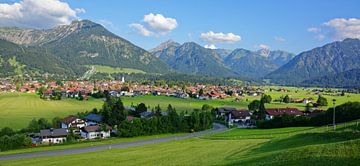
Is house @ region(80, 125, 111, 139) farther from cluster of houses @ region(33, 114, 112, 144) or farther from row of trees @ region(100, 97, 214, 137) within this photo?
row of trees @ region(100, 97, 214, 137)

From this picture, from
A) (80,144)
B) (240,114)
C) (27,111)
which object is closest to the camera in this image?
(80,144)

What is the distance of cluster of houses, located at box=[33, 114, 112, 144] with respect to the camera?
7094cm

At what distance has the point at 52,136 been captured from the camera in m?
71.5

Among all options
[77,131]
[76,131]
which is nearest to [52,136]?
[76,131]

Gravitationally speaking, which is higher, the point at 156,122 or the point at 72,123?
the point at 156,122

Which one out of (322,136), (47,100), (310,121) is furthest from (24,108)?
(322,136)

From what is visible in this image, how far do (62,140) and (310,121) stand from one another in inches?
2002

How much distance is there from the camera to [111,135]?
81.2 meters

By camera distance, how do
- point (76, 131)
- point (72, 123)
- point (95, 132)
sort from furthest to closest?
point (72, 123), point (76, 131), point (95, 132)

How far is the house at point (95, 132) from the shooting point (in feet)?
258

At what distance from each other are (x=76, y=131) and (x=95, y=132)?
5023 mm

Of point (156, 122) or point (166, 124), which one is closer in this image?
point (156, 122)

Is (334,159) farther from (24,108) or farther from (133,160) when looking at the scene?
(24,108)

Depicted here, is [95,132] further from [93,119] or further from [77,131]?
[93,119]
